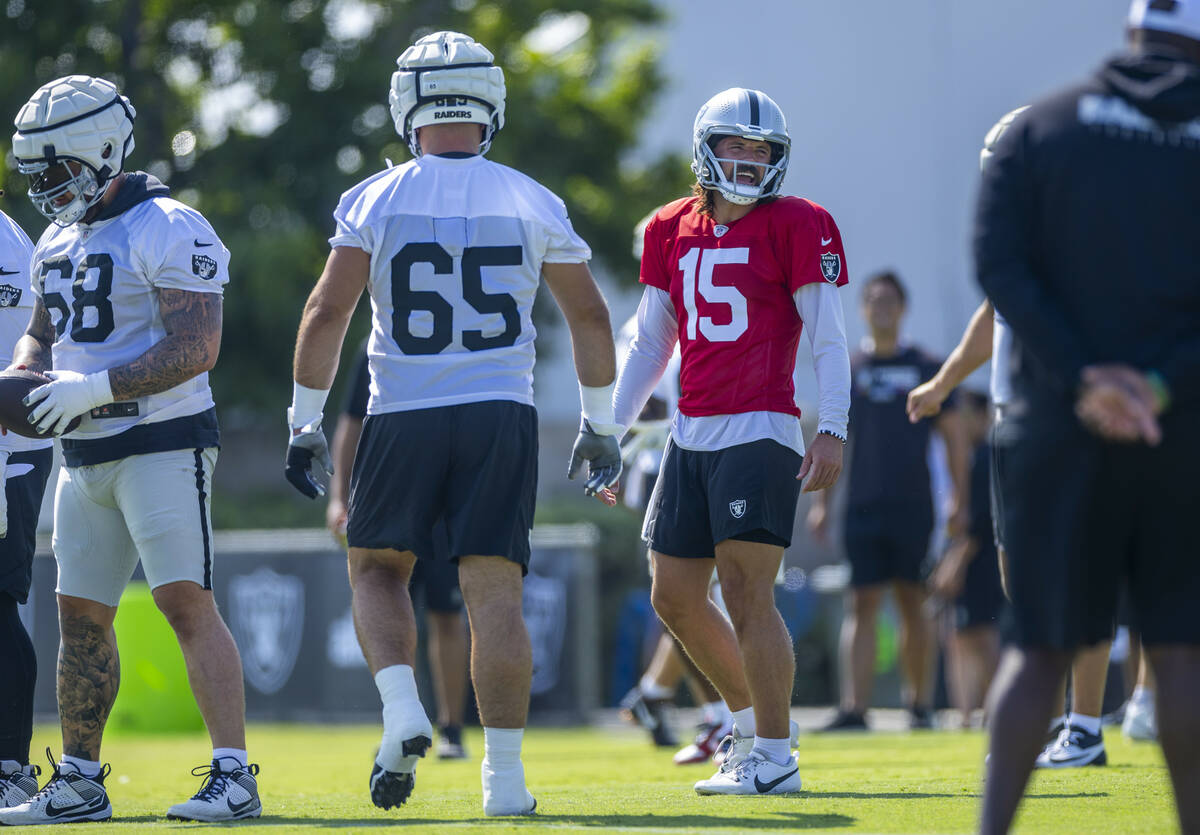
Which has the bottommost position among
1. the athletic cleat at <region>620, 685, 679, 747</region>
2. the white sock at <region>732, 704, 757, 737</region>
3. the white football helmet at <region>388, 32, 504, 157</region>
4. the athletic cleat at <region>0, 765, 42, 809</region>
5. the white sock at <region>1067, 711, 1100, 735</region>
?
the athletic cleat at <region>620, 685, 679, 747</region>

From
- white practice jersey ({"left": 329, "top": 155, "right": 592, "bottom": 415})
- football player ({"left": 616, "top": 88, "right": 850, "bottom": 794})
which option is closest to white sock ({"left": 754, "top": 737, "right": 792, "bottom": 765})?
football player ({"left": 616, "top": 88, "right": 850, "bottom": 794})

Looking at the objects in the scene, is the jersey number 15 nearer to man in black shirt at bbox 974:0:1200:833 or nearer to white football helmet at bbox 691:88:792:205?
white football helmet at bbox 691:88:792:205

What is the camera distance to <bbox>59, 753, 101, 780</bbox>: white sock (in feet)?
19.0

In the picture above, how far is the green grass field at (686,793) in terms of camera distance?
16.2ft

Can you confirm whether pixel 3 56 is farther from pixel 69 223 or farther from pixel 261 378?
pixel 69 223

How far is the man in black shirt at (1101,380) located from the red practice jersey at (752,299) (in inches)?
83.4

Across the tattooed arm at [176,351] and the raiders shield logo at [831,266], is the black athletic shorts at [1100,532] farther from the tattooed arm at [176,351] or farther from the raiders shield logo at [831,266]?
the tattooed arm at [176,351]

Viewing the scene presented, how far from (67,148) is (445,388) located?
1.62 metres

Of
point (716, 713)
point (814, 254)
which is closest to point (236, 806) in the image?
point (814, 254)

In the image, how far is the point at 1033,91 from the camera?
85.5ft

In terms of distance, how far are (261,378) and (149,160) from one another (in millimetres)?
3610

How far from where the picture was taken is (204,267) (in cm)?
570

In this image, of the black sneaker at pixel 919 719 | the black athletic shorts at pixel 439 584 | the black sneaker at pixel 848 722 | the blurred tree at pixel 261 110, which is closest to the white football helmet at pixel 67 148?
the black athletic shorts at pixel 439 584

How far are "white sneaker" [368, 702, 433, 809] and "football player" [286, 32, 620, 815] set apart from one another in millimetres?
190
